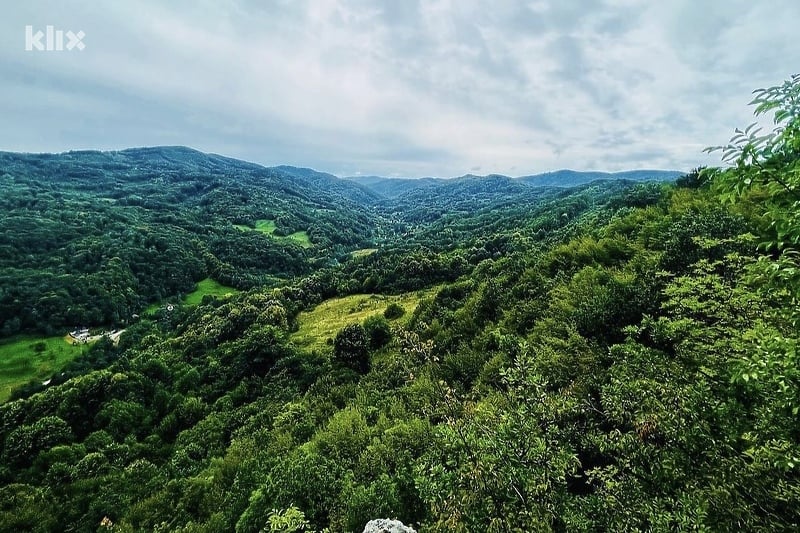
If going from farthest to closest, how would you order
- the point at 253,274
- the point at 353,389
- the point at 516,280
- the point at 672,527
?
the point at 253,274
the point at 516,280
the point at 353,389
the point at 672,527

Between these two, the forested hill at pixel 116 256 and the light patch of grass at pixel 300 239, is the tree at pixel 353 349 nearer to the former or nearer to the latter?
the forested hill at pixel 116 256

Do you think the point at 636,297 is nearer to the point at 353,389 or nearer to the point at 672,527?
the point at 672,527

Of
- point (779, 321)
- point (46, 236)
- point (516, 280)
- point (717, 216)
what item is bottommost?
point (46, 236)

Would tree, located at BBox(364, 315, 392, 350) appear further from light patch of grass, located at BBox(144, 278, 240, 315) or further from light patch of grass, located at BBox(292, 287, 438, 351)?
light patch of grass, located at BBox(144, 278, 240, 315)

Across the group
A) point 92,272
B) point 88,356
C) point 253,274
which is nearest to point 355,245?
point 253,274

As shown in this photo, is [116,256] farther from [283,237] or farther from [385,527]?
[385,527]

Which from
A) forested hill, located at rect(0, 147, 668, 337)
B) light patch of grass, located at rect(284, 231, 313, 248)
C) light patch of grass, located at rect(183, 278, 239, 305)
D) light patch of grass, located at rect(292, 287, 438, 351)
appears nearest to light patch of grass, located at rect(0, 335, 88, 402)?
forested hill, located at rect(0, 147, 668, 337)

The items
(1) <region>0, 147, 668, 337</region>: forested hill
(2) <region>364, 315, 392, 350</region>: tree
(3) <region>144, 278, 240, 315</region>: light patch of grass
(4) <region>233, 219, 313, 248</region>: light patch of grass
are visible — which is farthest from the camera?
(4) <region>233, 219, 313, 248</region>: light patch of grass
